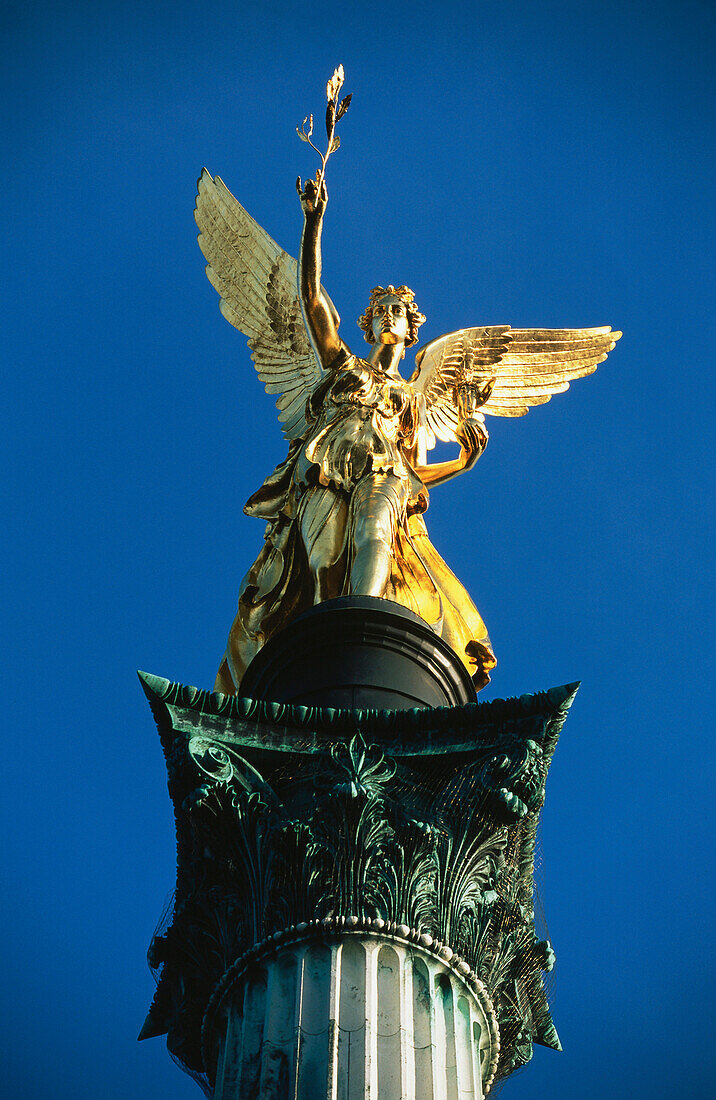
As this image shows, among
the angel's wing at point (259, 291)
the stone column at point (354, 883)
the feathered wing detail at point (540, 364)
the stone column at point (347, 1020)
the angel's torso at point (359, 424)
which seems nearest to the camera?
the stone column at point (347, 1020)

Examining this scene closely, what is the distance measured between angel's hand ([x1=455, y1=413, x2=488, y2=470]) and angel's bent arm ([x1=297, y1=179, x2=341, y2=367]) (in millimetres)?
1931

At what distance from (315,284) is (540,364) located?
533 centimetres

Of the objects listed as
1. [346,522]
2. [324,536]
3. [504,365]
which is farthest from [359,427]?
[504,365]

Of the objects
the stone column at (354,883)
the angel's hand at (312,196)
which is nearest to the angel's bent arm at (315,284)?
the angel's hand at (312,196)

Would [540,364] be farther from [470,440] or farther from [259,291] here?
[259,291]

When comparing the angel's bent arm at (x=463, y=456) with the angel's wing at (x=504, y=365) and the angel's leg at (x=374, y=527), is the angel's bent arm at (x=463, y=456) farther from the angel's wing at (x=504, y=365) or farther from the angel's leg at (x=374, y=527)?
the angel's leg at (x=374, y=527)

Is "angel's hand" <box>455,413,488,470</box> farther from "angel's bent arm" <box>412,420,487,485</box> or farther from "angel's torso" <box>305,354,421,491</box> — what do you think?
"angel's torso" <box>305,354,421,491</box>

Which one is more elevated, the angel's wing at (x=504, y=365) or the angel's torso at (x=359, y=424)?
the angel's wing at (x=504, y=365)

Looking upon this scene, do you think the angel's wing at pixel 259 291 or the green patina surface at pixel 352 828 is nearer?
the green patina surface at pixel 352 828

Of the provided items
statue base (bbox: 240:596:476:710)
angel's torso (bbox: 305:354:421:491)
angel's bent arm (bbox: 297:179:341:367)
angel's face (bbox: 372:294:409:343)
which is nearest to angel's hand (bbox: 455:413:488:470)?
angel's torso (bbox: 305:354:421:491)

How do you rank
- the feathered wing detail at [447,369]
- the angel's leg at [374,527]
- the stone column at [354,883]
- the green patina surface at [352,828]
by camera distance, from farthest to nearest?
1. the feathered wing detail at [447,369]
2. the angel's leg at [374,527]
3. the green patina surface at [352,828]
4. the stone column at [354,883]

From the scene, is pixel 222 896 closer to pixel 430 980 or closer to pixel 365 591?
pixel 430 980

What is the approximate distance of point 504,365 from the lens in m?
21.0

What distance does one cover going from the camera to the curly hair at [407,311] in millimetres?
18016
